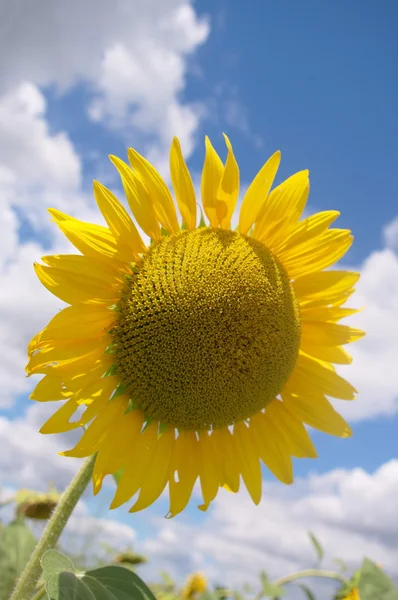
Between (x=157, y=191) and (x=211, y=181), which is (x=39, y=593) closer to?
(x=157, y=191)

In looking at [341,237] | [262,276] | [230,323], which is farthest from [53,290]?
[341,237]

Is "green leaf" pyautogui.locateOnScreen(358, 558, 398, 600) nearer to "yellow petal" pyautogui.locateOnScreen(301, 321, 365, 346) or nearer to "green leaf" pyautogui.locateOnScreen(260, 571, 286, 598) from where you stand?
"green leaf" pyautogui.locateOnScreen(260, 571, 286, 598)

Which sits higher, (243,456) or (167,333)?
(167,333)

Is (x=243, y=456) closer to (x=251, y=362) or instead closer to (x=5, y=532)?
(x=251, y=362)

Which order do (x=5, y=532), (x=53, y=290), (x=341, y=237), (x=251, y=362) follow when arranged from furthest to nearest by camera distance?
1. (x=5, y=532)
2. (x=341, y=237)
3. (x=251, y=362)
4. (x=53, y=290)

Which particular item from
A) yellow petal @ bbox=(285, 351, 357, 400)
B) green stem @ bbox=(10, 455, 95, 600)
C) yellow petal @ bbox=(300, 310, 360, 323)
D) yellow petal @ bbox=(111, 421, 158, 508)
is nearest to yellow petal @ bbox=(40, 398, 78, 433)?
green stem @ bbox=(10, 455, 95, 600)

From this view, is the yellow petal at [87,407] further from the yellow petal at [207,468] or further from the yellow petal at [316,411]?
the yellow petal at [316,411]

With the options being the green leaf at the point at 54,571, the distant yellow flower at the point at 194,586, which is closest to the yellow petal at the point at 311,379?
the green leaf at the point at 54,571
